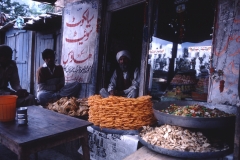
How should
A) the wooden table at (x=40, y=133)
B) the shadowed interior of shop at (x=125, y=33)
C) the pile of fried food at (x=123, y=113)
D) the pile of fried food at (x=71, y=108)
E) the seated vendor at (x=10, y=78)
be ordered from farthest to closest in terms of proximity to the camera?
the shadowed interior of shop at (x=125, y=33)
the seated vendor at (x=10, y=78)
the pile of fried food at (x=71, y=108)
the pile of fried food at (x=123, y=113)
the wooden table at (x=40, y=133)

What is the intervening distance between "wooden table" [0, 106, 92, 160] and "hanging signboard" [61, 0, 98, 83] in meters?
2.95

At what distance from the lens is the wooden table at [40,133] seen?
6.35 feet

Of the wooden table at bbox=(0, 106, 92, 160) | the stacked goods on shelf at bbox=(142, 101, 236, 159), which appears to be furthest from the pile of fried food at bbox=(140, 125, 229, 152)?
the wooden table at bbox=(0, 106, 92, 160)

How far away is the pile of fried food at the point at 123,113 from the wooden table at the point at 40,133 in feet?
1.72

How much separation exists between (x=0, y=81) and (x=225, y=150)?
5121 millimetres

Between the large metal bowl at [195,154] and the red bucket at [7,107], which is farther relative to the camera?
the red bucket at [7,107]

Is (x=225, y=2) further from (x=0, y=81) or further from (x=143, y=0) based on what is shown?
(x=0, y=81)

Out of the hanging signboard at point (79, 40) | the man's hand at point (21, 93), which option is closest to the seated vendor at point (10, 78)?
the man's hand at point (21, 93)

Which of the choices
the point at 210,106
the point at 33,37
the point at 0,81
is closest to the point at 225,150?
the point at 210,106

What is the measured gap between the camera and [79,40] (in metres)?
5.77

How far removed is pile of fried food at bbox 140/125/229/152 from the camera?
222cm

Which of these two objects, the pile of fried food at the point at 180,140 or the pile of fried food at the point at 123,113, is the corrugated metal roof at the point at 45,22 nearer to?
the pile of fried food at the point at 123,113

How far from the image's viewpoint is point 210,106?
3.02 metres

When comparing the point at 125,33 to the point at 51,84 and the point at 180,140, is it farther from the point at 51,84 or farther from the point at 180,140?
the point at 180,140
